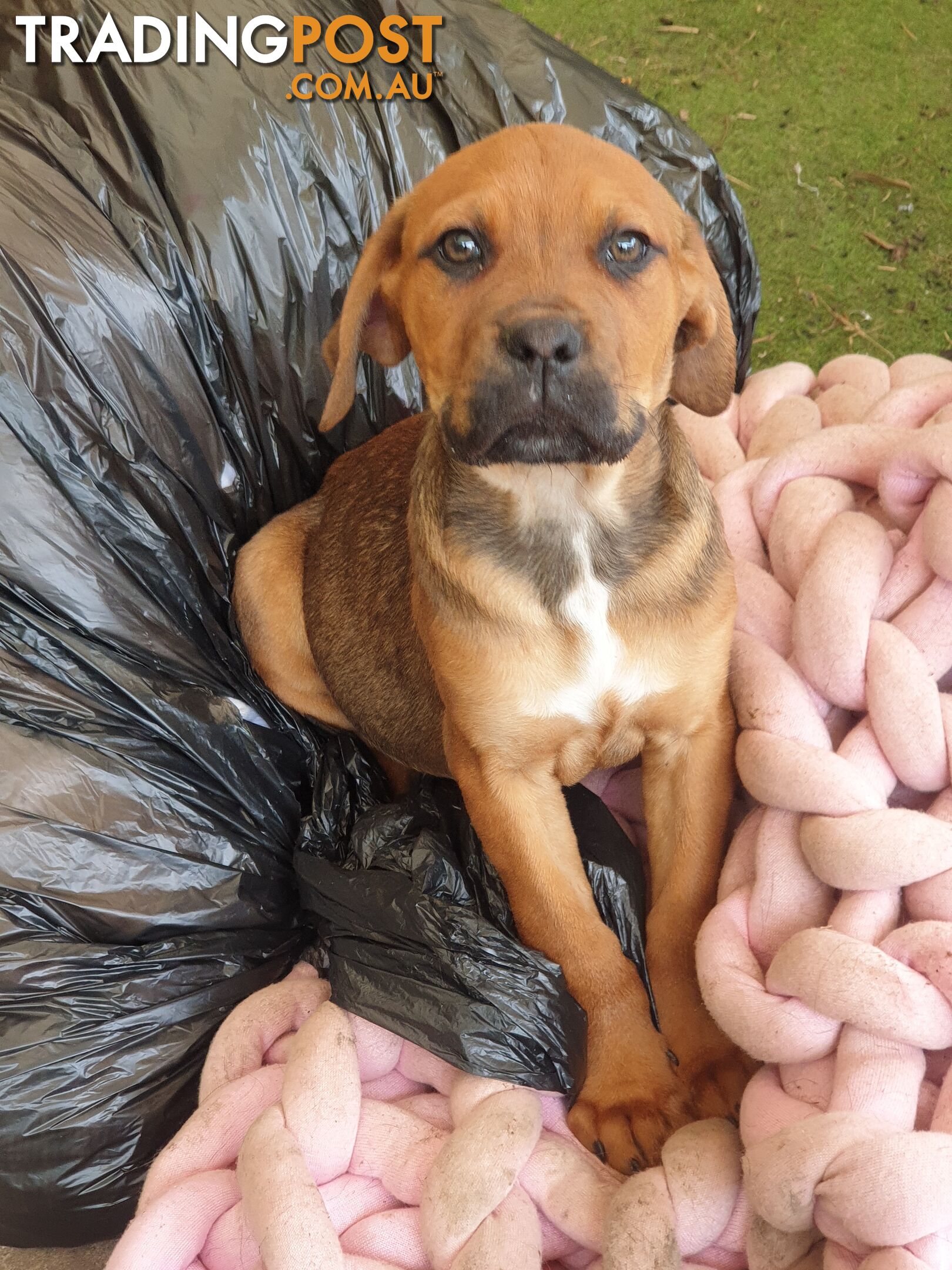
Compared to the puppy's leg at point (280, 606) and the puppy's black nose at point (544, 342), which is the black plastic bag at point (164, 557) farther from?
the puppy's black nose at point (544, 342)

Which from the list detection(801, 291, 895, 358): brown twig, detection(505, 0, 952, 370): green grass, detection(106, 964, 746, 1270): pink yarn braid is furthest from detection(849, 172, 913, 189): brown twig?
detection(106, 964, 746, 1270): pink yarn braid

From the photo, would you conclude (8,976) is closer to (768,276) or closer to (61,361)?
(61,361)

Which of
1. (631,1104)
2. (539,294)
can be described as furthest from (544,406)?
(631,1104)

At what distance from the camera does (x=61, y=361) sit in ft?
8.70

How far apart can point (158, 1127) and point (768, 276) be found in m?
3.71

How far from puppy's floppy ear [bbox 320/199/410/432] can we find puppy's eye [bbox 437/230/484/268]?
27 centimetres

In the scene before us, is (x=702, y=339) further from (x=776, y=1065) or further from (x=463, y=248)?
(x=776, y=1065)

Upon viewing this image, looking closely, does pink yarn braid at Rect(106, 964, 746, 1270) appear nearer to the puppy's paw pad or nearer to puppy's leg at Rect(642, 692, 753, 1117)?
the puppy's paw pad

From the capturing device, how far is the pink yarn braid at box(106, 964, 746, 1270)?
1.99 metres

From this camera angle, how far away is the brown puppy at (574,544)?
192cm

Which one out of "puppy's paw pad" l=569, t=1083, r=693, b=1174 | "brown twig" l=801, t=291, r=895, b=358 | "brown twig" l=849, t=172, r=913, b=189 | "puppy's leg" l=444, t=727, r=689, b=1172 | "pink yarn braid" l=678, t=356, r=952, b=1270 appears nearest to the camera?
"pink yarn braid" l=678, t=356, r=952, b=1270

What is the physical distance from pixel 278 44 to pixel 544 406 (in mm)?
1932

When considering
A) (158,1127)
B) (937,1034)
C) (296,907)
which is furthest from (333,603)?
(937,1034)

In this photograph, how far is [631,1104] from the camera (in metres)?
2.28
